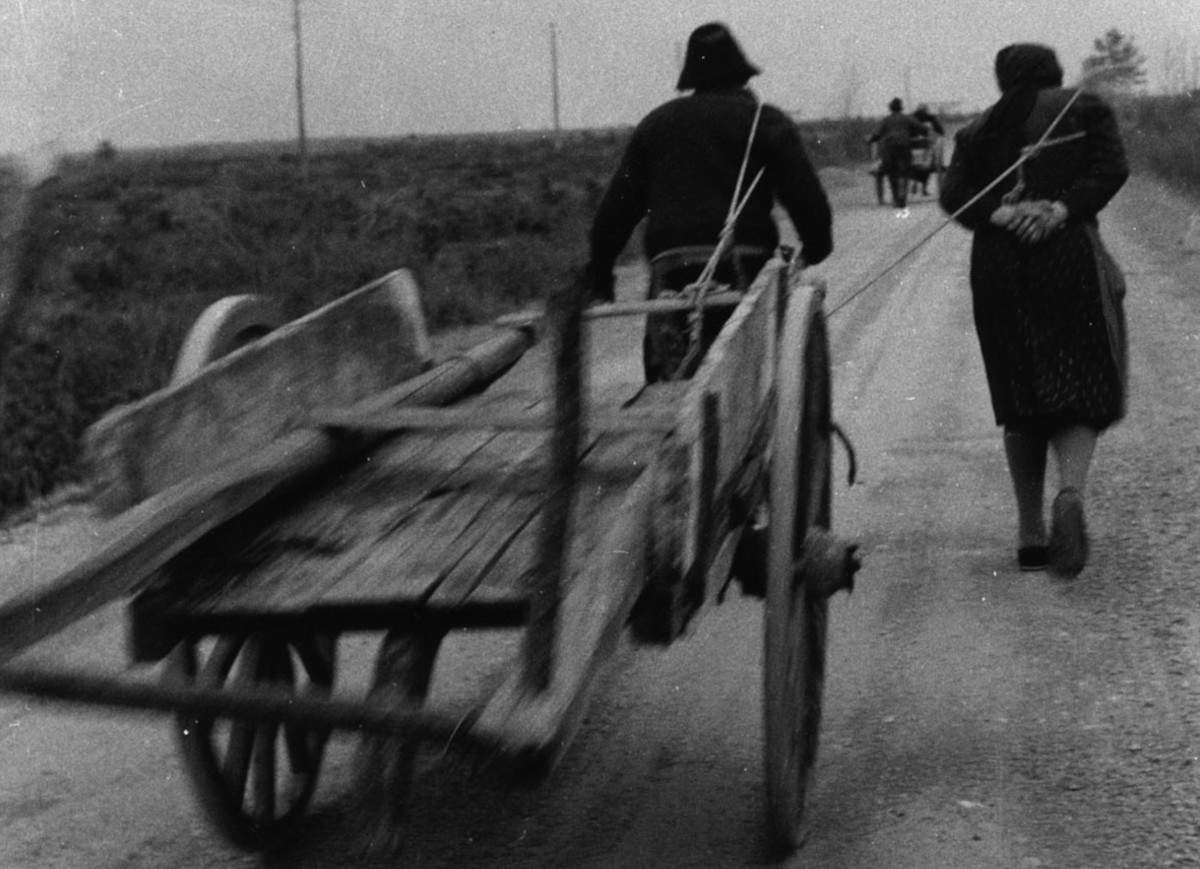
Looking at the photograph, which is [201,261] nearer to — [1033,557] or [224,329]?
[1033,557]

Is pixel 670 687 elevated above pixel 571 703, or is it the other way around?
pixel 571 703

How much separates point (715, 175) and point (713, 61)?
374mm

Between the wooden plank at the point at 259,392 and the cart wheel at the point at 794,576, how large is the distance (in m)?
0.99

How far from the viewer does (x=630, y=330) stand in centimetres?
1410

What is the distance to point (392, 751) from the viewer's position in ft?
9.38

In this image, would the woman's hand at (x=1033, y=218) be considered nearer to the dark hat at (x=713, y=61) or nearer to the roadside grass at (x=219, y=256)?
the dark hat at (x=713, y=61)

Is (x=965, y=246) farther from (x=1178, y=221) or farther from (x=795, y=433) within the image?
(x=795, y=433)

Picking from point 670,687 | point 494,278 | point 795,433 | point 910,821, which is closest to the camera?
point 795,433

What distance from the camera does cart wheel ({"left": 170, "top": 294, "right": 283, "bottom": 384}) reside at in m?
4.03

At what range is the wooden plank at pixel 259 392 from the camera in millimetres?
3463

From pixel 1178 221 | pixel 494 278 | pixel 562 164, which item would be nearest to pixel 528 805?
pixel 494 278

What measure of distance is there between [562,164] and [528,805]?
44.1 m

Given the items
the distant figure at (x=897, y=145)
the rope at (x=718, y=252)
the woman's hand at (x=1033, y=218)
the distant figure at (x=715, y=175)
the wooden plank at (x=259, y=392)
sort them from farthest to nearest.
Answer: the distant figure at (x=897, y=145) → the woman's hand at (x=1033, y=218) → the distant figure at (x=715, y=175) → the rope at (x=718, y=252) → the wooden plank at (x=259, y=392)

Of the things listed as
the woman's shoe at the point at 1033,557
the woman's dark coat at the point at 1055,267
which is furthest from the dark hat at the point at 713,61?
the woman's shoe at the point at 1033,557
